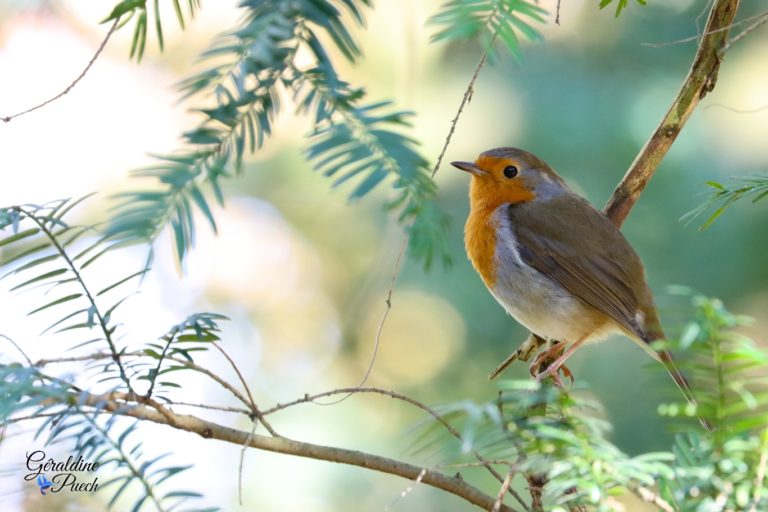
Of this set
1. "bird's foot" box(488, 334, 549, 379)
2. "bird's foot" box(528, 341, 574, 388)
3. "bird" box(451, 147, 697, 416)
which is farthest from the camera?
"bird" box(451, 147, 697, 416)

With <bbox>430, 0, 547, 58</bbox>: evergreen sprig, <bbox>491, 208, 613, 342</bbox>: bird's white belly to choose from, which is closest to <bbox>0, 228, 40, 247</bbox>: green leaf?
<bbox>430, 0, 547, 58</bbox>: evergreen sprig

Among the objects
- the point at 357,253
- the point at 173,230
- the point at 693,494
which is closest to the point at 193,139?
the point at 173,230

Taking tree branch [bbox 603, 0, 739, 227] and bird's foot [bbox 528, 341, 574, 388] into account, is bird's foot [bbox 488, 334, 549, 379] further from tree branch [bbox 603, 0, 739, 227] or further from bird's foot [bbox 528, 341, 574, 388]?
tree branch [bbox 603, 0, 739, 227]

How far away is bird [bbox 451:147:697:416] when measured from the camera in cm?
271

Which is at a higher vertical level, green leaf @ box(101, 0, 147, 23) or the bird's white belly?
green leaf @ box(101, 0, 147, 23)

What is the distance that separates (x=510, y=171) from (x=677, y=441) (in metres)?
2.30

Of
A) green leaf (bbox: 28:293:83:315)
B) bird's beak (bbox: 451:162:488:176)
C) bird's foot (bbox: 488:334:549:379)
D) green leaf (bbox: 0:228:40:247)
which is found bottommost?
bird's foot (bbox: 488:334:549:379)

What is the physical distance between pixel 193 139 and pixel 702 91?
1.15 meters

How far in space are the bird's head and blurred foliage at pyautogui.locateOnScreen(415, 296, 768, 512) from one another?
2260mm

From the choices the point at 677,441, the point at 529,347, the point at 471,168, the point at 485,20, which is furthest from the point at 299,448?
the point at 471,168

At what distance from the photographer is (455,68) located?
10.3ft

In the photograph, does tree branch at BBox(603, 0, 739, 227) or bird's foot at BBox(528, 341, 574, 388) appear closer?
tree branch at BBox(603, 0, 739, 227)

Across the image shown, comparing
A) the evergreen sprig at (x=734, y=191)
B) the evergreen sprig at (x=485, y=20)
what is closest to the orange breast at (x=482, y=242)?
the evergreen sprig at (x=734, y=191)

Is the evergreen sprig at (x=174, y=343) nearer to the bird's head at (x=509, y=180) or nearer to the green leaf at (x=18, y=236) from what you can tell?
the green leaf at (x=18, y=236)
